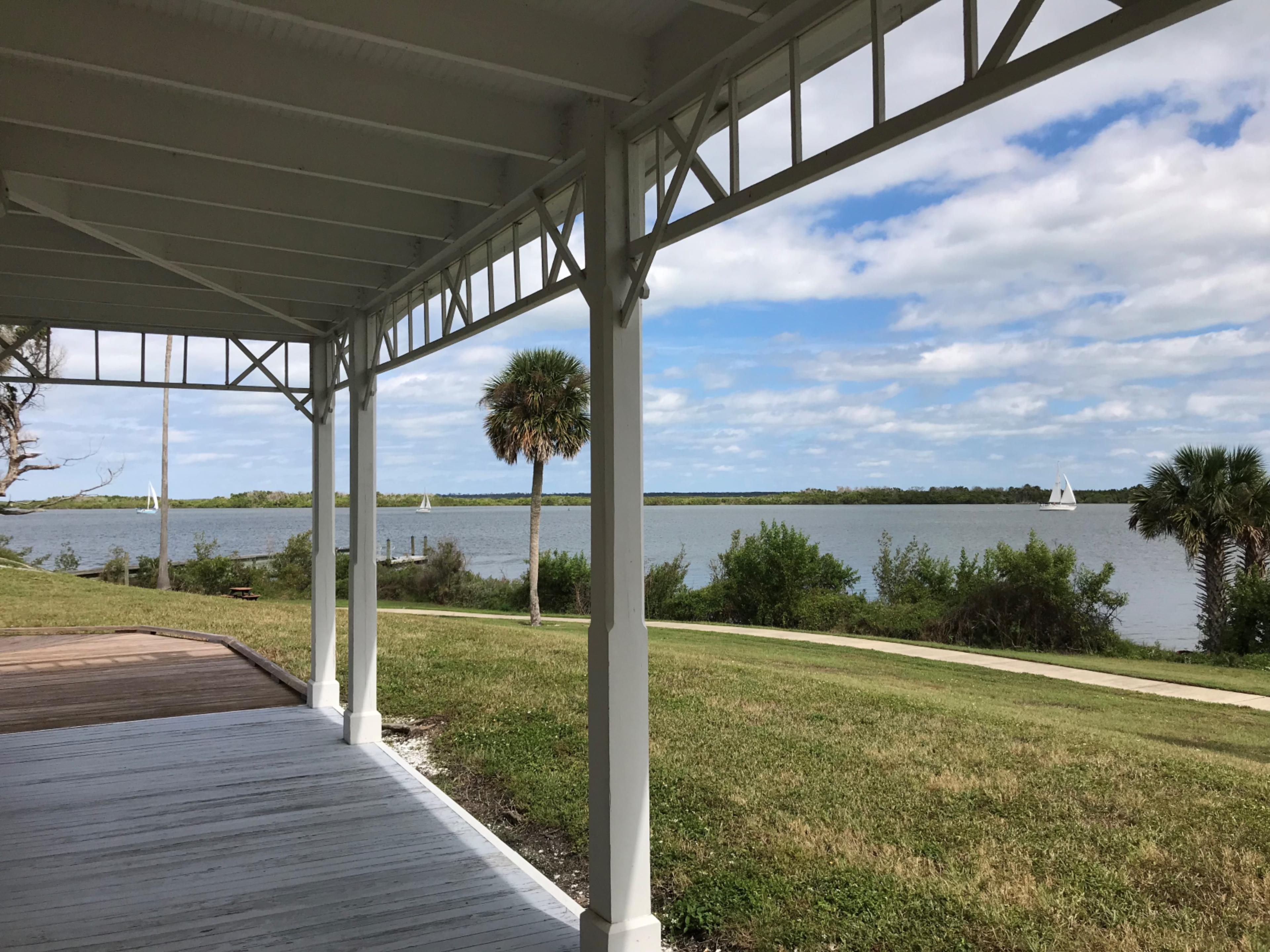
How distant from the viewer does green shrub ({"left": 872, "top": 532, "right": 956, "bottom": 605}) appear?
2433 cm

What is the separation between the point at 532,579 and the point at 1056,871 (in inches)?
706

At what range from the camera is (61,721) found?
8.02 meters

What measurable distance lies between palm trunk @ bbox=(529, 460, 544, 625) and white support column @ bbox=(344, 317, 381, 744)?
46.6ft

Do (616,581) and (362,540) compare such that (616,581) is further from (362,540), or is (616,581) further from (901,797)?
(362,540)

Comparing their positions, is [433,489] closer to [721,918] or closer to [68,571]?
[68,571]

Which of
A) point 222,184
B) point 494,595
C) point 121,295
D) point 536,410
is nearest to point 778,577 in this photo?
point 536,410

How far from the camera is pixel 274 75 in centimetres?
361

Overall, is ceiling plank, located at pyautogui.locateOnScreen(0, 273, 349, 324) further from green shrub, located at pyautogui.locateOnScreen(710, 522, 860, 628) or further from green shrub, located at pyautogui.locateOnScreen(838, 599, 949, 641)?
green shrub, located at pyautogui.locateOnScreen(710, 522, 860, 628)

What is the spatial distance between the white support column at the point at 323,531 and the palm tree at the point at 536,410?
43.3ft

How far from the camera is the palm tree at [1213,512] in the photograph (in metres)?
18.6

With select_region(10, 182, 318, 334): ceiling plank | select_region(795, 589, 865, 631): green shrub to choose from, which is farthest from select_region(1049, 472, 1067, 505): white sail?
select_region(10, 182, 318, 334): ceiling plank

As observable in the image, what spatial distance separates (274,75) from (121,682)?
8328 mm

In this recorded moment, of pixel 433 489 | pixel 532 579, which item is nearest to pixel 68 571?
pixel 532 579

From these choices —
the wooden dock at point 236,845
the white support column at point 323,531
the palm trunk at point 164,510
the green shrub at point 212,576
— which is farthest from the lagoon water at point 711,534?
the wooden dock at point 236,845
